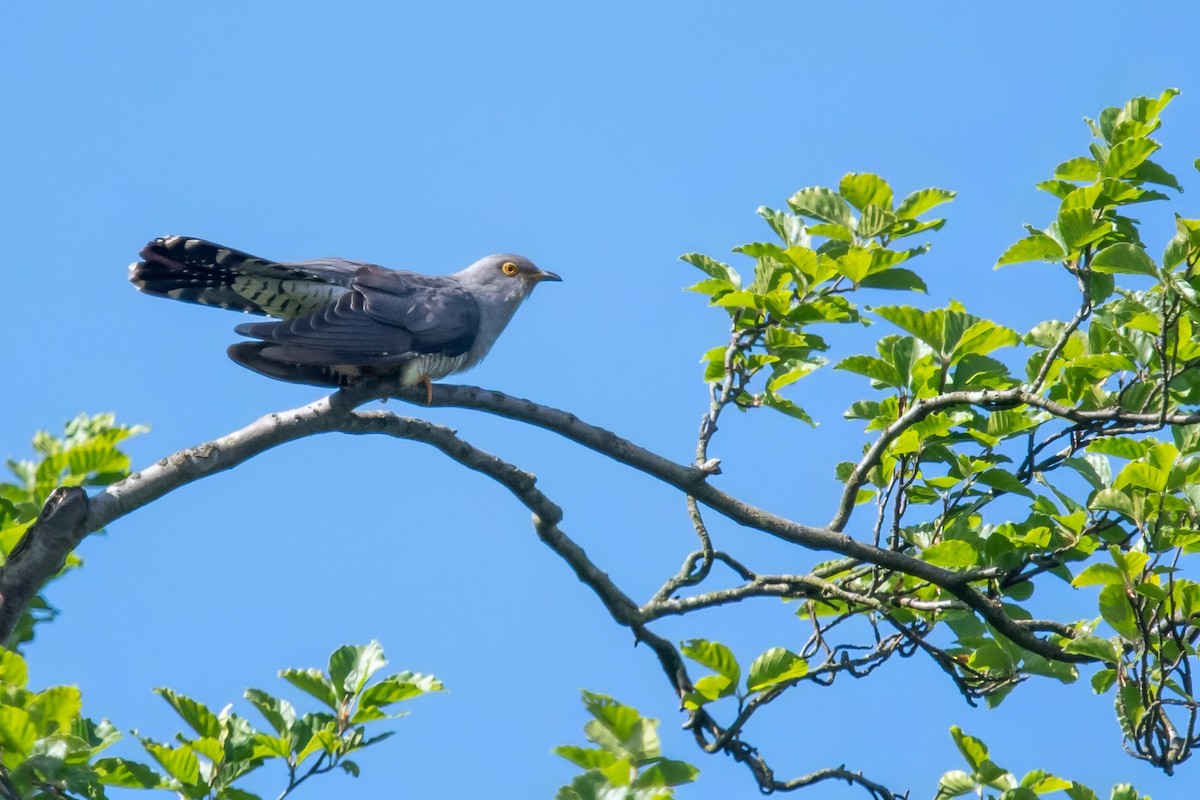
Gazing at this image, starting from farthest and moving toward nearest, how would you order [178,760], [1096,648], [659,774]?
[1096,648] → [178,760] → [659,774]

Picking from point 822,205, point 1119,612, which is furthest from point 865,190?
point 1119,612

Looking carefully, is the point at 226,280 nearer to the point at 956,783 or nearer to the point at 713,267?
the point at 713,267

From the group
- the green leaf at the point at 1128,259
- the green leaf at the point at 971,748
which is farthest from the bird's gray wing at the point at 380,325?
the green leaf at the point at 1128,259

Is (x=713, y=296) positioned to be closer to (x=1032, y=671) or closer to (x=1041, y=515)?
(x=1041, y=515)

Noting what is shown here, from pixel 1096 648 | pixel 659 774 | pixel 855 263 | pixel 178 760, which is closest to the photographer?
pixel 659 774

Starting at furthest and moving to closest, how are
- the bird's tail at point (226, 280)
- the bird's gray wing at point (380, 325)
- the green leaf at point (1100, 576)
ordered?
1. the bird's tail at point (226, 280)
2. the bird's gray wing at point (380, 325)
3. the green leaf at point (1100, 576)

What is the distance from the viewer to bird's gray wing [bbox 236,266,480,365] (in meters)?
4.68

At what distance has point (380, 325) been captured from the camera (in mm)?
5285

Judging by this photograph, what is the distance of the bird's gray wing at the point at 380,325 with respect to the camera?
184 inches

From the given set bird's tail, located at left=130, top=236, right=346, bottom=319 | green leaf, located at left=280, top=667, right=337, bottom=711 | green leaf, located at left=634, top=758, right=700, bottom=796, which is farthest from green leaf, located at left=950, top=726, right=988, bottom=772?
bird's tail, located at left=130, top=236, right=346, bottom=319

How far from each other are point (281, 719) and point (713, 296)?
214 cm

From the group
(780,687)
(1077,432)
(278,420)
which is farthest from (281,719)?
(1077,432)

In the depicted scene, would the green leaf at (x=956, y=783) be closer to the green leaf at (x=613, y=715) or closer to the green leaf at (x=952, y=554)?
the green leaf at (x=952, y=554)

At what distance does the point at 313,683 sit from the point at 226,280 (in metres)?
2.13
